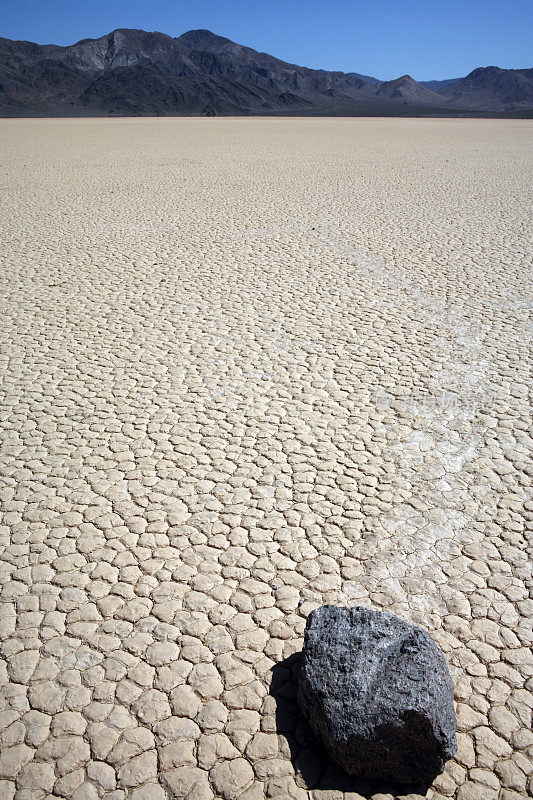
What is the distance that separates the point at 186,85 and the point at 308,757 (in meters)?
75.1

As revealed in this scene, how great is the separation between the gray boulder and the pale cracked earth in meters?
0.09

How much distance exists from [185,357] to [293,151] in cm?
1276

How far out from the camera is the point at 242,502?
244 cm

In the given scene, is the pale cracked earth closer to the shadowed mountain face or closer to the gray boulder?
the gray boulder

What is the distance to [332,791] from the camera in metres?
1.46

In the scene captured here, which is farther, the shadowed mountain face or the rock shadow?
the shadowed mountain face

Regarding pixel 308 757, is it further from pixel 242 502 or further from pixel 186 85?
pixel 186 85

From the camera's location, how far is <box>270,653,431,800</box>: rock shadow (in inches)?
57.6

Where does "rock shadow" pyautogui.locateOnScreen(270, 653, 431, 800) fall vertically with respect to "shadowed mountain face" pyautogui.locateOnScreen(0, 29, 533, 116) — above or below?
below

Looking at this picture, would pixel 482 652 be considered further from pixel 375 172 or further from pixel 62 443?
pixel 375 172

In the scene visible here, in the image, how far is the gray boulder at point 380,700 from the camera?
4.65 feet

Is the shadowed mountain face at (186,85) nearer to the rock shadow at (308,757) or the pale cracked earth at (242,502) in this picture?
the pale cracked earth at (242,502)

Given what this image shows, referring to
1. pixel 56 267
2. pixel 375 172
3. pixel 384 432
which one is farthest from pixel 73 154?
pixel 384 432

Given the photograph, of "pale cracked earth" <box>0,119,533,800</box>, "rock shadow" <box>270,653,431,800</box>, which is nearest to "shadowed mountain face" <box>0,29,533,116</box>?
"pale cracked earth" <box>0,119,533,800</box>
